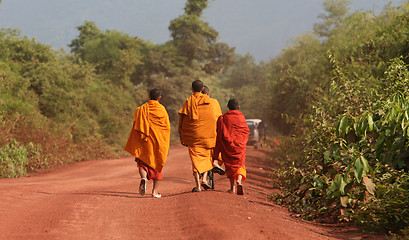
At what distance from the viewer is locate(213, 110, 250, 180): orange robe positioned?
9820 millimetres

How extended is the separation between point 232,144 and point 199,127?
74 centimetres

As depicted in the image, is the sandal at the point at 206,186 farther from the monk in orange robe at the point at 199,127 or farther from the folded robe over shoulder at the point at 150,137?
the folded robe over shoulder at the point at 150,137

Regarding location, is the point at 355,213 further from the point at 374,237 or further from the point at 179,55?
the point at 179,55

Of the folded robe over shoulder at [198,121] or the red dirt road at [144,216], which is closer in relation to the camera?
the red dirt road at [144,216]

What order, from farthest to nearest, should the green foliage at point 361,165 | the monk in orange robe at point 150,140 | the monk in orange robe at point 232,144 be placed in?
1. the monk in orange robe at point 232,144
2. the monk in orange robe at point 150,140
3. the green foliage at point 361,165

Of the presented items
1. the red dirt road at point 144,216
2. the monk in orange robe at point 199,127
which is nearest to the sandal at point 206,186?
the monk in orange robe at point 199,127

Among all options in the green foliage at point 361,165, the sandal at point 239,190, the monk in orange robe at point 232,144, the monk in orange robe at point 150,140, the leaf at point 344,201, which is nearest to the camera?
the green foliage at point 361,165

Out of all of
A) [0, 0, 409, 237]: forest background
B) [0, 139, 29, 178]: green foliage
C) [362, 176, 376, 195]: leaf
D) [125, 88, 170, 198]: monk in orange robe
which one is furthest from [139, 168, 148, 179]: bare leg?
[0, 139, 29, 178]: green foliage

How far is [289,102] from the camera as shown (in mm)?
27531

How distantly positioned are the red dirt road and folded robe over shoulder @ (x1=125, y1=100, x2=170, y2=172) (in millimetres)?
753

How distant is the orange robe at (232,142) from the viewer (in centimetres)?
982

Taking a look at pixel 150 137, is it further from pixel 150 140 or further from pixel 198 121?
pixel 198 121

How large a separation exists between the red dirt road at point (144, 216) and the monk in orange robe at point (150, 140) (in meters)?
0.55

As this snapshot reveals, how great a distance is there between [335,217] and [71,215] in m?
4.31
